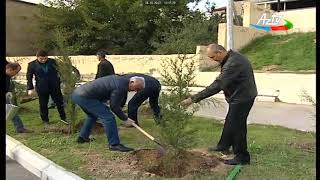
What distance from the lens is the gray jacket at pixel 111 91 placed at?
614cm

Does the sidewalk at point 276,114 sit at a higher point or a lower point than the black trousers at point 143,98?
lower

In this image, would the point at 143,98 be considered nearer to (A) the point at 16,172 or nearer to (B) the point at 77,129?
(B) the point at 77,129

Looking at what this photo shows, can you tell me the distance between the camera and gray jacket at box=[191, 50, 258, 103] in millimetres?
5441

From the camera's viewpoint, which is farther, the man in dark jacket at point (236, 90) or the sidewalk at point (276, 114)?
the sidewalk at point (276, 114)

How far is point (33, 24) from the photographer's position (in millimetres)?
34062

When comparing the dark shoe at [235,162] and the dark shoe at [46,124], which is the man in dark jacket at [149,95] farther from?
the dark shoe at [235,162]

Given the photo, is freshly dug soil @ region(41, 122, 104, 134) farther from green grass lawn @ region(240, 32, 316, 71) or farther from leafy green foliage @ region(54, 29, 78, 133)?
green grass lawn @ region(240, 32, 316, 71)

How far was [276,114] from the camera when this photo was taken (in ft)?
38.8

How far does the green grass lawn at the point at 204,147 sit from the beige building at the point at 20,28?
26.8 m

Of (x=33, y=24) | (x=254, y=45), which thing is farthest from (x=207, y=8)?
(x=33, y=24)

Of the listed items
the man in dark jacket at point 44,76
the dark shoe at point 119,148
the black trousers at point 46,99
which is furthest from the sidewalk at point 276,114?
the dark shoe at point 119,148

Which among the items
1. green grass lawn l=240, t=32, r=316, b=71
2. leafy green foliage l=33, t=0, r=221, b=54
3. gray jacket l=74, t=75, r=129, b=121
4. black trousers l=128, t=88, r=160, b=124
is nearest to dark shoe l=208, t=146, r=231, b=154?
gray jacket l=74, t=75, r=129, b=121

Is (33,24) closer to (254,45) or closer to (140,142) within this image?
(254,45)

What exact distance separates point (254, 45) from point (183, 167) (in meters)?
17.0
